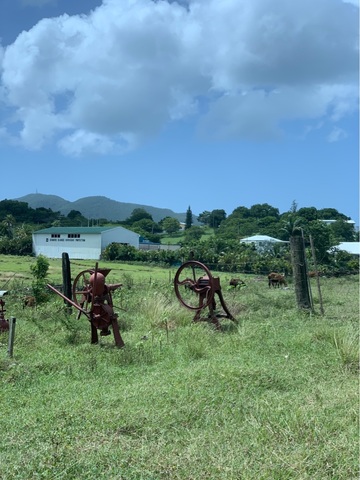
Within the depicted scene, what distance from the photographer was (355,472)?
3.20 meters

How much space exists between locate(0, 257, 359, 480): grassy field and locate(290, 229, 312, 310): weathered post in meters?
3.46

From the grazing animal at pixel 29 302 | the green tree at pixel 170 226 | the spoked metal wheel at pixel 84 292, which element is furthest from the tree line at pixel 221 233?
the grazing animal at pixel 29 302

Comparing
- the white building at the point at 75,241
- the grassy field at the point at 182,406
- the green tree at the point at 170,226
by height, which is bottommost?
the grassy field at the point at 182,406

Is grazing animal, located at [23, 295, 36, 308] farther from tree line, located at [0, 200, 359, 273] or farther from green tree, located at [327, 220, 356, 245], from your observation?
green tree, located at [327, 220, 356, 245]

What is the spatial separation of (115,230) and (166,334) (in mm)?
50568

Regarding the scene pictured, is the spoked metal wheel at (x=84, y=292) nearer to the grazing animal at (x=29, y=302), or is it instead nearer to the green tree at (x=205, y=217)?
the grazing animal at (x=29, y=302)

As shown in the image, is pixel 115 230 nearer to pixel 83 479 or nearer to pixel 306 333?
pixel 306 333

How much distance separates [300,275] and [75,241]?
4685 cm

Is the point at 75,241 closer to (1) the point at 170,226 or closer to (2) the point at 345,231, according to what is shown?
(1) the point at 170,226

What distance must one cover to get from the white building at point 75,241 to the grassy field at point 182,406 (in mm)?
47100

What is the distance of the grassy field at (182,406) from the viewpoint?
3168 millimetres

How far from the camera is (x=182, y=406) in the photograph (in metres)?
4.18

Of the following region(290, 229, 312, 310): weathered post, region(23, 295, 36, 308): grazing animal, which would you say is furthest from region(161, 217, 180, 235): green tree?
region(290, 229, 312, 310): weathered post

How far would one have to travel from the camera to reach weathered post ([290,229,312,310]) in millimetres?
10953
